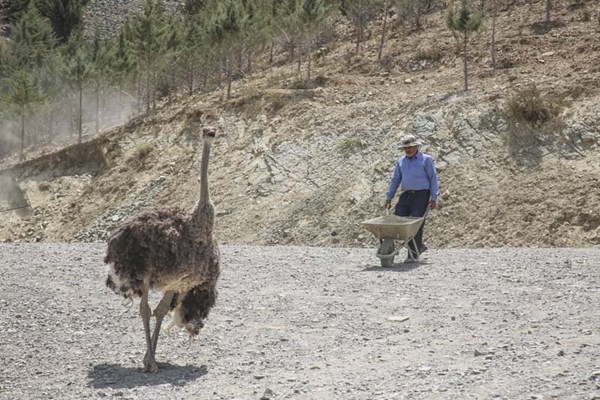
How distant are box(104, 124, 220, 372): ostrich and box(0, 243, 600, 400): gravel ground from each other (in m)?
0.74

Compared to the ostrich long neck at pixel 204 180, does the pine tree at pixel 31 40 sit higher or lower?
lower

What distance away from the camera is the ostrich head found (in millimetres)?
8422

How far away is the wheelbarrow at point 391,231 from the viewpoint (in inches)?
547

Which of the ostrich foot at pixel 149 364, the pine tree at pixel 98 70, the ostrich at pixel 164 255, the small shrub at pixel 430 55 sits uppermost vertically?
the ostrich at pixel 164 255

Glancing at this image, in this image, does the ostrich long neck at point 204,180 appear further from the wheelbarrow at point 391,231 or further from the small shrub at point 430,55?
the small shrub at point 430,55

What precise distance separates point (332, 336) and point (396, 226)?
192 inches

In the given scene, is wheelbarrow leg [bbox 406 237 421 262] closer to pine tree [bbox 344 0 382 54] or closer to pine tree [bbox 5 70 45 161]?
pine tree [bbox 344 0 382 54]

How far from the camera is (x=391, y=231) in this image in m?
14.0

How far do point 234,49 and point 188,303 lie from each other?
1504 inches

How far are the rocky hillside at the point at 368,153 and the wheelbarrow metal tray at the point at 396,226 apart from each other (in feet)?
29.2

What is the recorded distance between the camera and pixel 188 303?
333 inches

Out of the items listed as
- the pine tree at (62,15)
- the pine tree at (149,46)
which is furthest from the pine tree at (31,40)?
the pine tree at (149,46)

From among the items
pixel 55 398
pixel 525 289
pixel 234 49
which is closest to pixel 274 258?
pixel 525 289

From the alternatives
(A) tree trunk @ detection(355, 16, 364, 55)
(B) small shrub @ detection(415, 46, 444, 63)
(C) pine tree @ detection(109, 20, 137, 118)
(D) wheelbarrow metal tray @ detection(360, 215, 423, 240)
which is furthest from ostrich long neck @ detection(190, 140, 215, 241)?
(C) pine tree @ detection(109, 20, 137, 118)
